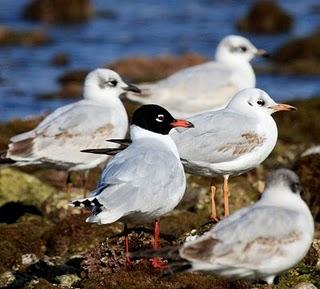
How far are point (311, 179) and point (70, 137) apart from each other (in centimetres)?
340

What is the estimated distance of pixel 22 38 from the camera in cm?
4072

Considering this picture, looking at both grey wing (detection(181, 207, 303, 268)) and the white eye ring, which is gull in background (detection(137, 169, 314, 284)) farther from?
the white eye ring

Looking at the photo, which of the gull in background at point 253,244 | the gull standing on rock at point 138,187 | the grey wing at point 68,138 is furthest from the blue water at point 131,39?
the gull in background at point 253,244

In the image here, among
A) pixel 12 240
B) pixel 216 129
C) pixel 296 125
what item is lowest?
pixel 296 125

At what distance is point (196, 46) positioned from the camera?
39.0m

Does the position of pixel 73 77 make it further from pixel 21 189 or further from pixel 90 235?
pixel 90 235

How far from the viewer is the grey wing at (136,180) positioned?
30.8 feet

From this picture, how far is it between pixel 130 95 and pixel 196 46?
22.5 meters

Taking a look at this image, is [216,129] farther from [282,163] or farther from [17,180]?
[282,163]

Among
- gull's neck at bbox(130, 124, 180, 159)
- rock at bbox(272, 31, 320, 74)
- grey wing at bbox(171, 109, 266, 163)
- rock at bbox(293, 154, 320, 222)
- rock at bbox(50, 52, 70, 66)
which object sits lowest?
rock at bbox(50, 52, 70, 66)

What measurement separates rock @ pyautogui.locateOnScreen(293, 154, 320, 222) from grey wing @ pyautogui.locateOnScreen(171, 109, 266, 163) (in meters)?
3.28

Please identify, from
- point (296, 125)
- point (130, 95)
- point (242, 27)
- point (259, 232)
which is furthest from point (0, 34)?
point (259, 232)

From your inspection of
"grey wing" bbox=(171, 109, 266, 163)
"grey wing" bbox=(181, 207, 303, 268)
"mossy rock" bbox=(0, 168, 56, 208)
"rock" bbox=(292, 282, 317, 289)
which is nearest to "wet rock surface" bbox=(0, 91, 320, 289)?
"mossy rock" bbox=(0, 168, 56, 208)

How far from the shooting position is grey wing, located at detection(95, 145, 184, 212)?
9391 millimetres
